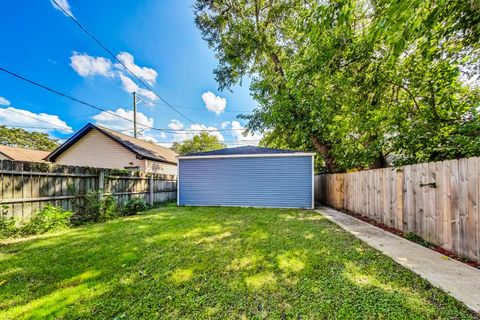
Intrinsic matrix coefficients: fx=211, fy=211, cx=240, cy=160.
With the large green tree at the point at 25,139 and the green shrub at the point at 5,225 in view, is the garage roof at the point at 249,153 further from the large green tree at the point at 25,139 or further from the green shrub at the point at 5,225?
the large green tree at the point at 25,139

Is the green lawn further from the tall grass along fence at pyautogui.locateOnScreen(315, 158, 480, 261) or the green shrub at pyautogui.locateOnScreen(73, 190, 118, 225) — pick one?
the green shrub at pyautogui.locateOnScreen(73, 190, 118, 225)

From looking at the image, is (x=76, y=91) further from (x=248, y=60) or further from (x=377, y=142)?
(x=377, y=142)

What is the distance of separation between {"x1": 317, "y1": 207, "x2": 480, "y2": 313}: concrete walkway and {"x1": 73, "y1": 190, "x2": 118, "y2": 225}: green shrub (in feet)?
21.5

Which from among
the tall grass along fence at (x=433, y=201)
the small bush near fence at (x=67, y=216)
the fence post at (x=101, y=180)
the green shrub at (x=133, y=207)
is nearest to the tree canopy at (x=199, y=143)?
the green shrub at (x=133, y=207)

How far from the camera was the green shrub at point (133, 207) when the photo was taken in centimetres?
716

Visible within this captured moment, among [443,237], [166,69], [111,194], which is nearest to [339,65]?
[443,237]

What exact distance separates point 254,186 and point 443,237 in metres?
5.98

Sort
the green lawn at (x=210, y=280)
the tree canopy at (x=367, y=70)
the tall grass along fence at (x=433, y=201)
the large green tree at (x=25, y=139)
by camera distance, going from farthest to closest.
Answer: the large green tree at (x=25, y=139), the tree canopy at (x=367, y=70), the tall grass along fence at (x=433, y=201), the green lawn at (x=210, y=280)

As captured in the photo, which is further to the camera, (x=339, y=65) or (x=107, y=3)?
(x=107, y=3)

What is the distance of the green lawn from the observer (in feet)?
6.16

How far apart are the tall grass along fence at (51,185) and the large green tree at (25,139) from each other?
104ft

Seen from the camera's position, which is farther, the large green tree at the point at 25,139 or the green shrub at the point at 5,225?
the large green tree at the point at 25,139

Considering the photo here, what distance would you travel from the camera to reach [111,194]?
6.61 metres

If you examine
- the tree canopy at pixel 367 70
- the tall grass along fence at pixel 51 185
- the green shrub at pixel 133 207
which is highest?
the tree canopy at pixel 367 70
